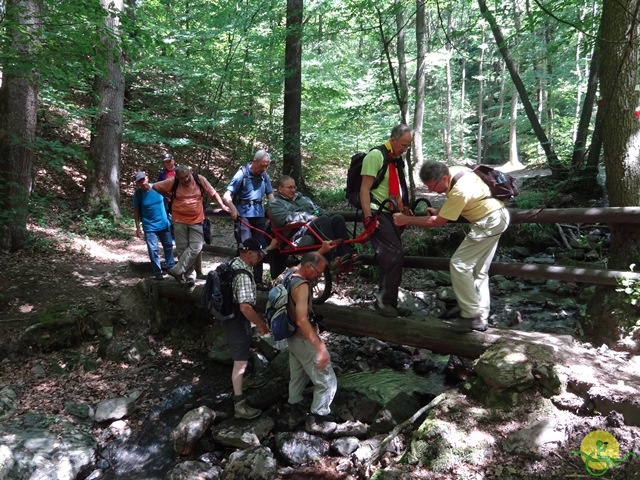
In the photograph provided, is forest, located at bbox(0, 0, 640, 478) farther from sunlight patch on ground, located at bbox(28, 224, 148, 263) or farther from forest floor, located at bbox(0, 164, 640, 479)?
sunlight patch on ground, located at bbox(28, 224, 148, 263)

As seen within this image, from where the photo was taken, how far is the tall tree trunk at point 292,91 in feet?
35.5

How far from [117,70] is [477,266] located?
11.2 m

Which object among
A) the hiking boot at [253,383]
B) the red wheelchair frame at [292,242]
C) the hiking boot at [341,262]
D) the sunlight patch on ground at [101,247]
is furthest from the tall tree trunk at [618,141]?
the sunlight patch on ground at [101,247]

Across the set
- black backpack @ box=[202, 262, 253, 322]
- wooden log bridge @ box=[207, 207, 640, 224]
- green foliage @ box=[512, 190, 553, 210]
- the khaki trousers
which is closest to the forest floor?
black backpack @ box=[202, 262, 253, 322]

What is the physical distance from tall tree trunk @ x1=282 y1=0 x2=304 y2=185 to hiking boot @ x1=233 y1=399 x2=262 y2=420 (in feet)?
26.1

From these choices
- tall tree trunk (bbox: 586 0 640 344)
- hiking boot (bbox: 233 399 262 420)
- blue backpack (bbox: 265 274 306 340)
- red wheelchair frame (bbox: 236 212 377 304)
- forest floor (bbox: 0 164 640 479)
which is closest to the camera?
blue backpack (bbox: 265 274 306 340)

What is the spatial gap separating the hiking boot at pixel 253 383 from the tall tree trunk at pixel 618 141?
4.02 m

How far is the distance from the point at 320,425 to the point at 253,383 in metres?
1.40

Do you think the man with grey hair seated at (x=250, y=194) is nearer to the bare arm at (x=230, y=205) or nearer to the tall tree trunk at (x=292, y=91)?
the bare arm at (x=230, y=205)

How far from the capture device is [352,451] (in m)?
4.25

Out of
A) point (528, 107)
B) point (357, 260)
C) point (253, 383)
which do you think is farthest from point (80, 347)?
point (528, 107)

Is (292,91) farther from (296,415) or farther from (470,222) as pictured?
(296,415)

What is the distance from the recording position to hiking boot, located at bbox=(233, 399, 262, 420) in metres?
5.03

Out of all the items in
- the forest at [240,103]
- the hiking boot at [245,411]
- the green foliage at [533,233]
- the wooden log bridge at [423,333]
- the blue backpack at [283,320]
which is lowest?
the hiking boot at [245,411]
